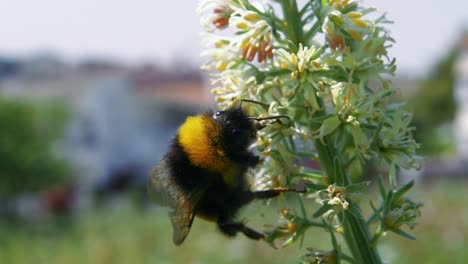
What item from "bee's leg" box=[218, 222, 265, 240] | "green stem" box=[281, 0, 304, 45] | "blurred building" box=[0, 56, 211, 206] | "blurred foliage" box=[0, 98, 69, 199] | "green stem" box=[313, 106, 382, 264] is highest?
"green stem" box=[281, 0, 304, 45]

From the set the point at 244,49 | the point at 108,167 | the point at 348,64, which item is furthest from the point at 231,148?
the point at 108,167

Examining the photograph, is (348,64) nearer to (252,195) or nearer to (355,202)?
(355,202)

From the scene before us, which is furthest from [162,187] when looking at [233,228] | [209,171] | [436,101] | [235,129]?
[436,101]

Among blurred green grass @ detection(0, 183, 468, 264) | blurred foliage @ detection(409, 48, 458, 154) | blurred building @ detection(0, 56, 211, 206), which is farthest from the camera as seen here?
blurred foliage @ detection(409, 48, 458, 154)

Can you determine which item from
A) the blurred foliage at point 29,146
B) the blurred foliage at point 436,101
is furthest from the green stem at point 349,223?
the blurred foliage at point 436,101

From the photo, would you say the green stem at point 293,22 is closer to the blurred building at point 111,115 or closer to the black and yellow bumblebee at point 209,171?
the black and yellow bumblebee at point 209,171

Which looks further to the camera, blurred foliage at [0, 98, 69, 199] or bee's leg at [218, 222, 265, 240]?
blurred foliage at [0, 98, 69, 199]

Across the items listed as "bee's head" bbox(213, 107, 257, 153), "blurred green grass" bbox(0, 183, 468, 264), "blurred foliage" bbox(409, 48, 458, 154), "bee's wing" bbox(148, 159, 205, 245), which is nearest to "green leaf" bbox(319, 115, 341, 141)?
"bee's head" bbox(213, 107, 257, 153)

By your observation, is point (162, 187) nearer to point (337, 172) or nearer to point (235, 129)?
point (235, 129)

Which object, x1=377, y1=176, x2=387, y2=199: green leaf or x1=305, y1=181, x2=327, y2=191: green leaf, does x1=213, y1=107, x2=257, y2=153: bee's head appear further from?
x1=377, y1=176, x2=387, y2=199: green leaf
